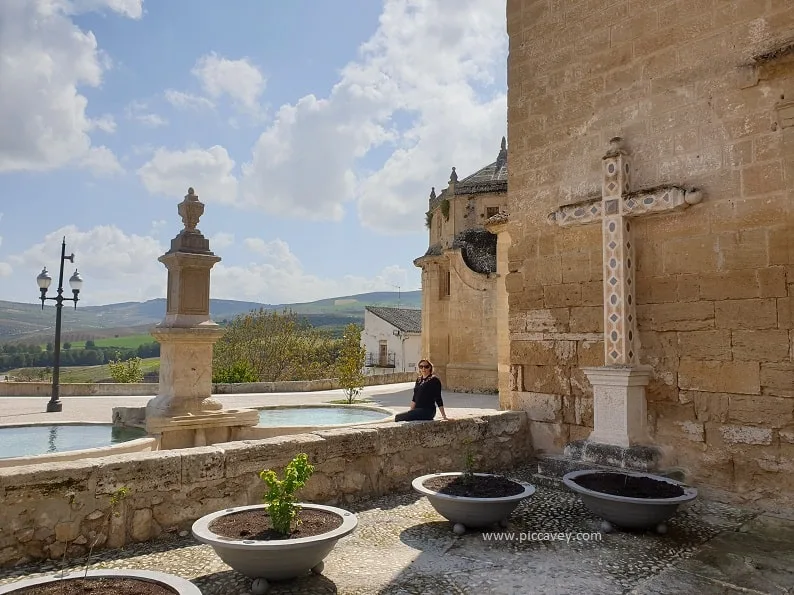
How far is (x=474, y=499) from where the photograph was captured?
4.02 metres

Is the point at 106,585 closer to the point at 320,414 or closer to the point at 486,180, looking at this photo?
the point at 320,414

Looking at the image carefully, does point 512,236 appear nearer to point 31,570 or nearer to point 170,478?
point 170,478

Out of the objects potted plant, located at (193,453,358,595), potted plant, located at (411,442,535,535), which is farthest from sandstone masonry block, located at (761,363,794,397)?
potted plant, located at (193,453,358,595)

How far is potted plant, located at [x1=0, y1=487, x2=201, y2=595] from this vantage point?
248cm

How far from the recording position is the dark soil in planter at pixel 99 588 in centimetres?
248

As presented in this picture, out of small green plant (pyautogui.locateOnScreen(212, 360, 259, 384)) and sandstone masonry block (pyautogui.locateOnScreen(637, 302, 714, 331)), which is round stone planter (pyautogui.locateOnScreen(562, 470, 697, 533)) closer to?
sandstone masonry block (pyautogui.locateOnScreen(637, 302, 714, 331))

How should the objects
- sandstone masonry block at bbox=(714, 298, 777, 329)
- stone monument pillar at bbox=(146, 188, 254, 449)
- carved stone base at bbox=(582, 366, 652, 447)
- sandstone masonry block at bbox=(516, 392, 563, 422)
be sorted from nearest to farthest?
sandstone masonry block at bbox=(714, 298, 777, 329)
carved stone base at bbox=(582, 366, 652, 447)
sandstone masonry block at bbox=(516, 392, 563, 422)
stone monument pillar at bbox=(146, 188, 254, 449)

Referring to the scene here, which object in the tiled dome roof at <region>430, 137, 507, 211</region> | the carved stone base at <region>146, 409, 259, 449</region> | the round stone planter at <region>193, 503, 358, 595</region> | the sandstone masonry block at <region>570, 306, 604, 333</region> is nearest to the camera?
the round stone planter at <region>193, 503, 358, 595</region>

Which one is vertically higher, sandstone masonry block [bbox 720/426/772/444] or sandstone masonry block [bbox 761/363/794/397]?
sandstone masonry block [bbox 761/363/794/397]

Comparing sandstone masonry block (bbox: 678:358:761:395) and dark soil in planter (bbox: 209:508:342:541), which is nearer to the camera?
dark soil in planter (bbox: 209:508:342:541)

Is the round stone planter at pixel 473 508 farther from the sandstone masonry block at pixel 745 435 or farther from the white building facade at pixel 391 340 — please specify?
the white building facade at pixel 391 340

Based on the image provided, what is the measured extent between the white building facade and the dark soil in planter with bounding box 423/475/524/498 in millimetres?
37006

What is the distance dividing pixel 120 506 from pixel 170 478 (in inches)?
13.5

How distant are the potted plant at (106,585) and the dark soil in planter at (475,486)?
85.8 inches
